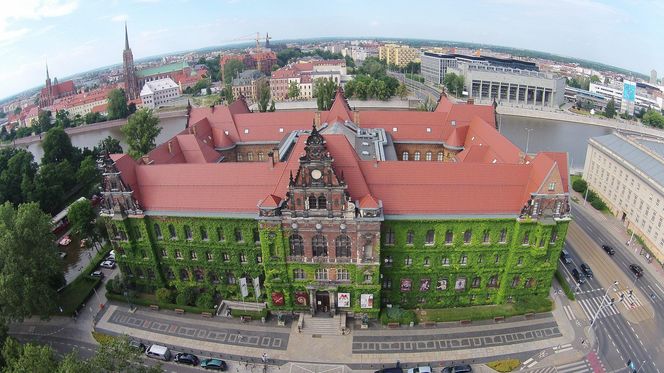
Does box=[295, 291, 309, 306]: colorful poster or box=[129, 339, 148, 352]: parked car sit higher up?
box=[295, 291, 309, 306]: colorful poster

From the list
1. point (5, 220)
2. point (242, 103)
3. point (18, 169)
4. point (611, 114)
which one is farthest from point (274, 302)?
point (611, 114)

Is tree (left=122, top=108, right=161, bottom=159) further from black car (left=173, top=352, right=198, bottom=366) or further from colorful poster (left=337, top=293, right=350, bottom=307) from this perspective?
colorful poster (left=337, top=293, right=350, bottom=307)

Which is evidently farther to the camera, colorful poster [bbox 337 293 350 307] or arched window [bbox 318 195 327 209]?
colorful poster [bbox 337 293 350 307]

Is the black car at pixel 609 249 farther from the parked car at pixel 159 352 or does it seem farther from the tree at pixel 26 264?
the tree at pixel 26 264

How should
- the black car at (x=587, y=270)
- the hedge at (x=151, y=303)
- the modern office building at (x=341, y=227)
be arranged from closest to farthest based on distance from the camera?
the modern office building at (x=341, y=227), the hedge at (x=151, y=303), the black car at (x=587, y=270)

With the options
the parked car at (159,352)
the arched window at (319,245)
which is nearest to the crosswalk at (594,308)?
the arched window at (319,245)

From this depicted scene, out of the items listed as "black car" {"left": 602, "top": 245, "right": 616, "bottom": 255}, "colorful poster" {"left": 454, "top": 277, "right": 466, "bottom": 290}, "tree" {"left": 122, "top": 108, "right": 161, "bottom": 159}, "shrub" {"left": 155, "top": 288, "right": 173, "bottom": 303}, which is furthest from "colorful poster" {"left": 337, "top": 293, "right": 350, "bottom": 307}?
"tree" {"left": 122, "top": 108, "right": 161, "bottom": 159}

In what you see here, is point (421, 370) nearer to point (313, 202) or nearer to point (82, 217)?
point (313, 202)
